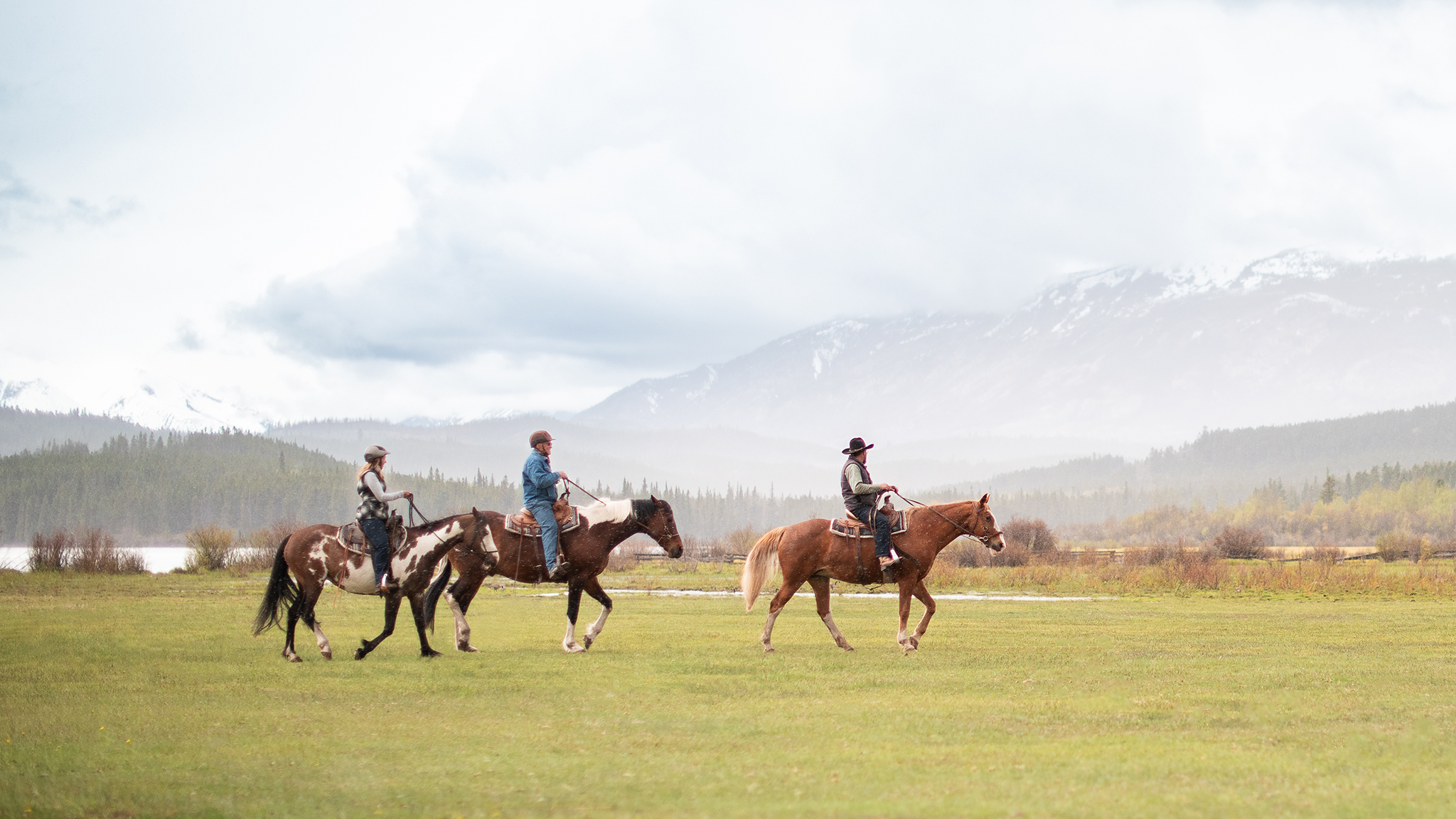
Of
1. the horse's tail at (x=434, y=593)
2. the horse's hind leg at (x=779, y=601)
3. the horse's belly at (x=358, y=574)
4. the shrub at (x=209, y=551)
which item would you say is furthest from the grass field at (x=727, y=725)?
the shrub at (x=209, y=551)

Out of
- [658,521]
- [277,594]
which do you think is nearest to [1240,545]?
[658,521]

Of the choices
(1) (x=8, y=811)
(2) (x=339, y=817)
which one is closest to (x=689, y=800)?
(2) (x=339, y=817)

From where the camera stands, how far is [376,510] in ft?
58.6

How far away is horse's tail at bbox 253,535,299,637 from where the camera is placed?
18.6m

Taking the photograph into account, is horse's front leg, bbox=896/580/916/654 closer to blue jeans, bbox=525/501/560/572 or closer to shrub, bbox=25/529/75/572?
blue jeans, bbox=525/501/560/572

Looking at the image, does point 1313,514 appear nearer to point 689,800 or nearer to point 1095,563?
point 1095,563

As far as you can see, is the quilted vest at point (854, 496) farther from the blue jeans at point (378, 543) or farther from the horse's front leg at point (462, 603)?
the blue jeans at point (378, 543)

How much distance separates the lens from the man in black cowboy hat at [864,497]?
19.9 meters

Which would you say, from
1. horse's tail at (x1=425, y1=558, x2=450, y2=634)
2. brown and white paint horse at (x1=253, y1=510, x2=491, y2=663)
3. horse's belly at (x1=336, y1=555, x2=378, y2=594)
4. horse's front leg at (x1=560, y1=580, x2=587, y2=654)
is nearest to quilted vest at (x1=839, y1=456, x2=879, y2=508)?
horse's front leg at (x1=560, y1=580, x2=587, y2=654)

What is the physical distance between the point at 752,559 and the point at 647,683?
5.43 metres

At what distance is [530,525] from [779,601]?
4.38 metres

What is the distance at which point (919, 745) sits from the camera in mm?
11422

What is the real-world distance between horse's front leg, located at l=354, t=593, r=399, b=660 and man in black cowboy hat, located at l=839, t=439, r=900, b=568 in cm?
745

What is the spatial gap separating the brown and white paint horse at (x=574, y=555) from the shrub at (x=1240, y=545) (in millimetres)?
58850
